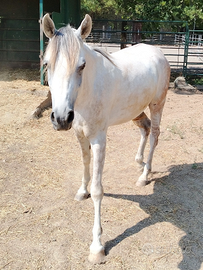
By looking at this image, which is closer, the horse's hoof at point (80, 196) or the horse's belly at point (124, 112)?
the horse's belly at point (124, 112)

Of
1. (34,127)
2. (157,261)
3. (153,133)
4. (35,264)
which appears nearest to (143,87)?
(153,133)

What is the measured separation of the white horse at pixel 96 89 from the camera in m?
2.03

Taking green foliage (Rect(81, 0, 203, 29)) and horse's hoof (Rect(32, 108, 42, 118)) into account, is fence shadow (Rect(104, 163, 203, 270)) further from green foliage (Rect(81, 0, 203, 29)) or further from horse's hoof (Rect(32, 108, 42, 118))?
green foliage (Rect(81, 0, 203, 29))

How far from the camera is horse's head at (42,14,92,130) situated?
6.42 feet

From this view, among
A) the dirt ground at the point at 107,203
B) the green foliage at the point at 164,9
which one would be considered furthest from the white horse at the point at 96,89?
the green foliage at the point at 164,9

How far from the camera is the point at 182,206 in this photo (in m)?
3.24

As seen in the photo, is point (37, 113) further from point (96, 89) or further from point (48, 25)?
point (48, 25)

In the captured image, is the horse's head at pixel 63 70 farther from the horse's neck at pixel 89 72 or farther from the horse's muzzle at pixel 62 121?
the horse's neck at pixel 89 72

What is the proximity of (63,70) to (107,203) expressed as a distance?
176 centimetres

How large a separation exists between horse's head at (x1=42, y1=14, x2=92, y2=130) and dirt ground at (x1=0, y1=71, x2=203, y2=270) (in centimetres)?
124

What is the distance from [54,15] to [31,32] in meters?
3.88

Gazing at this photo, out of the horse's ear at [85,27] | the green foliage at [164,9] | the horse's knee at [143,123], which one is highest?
the green foliage at [164,9]

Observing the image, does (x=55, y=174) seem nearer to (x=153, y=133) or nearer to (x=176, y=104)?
(x=153, y=133)

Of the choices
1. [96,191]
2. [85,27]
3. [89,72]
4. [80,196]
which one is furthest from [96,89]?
[80,196]
